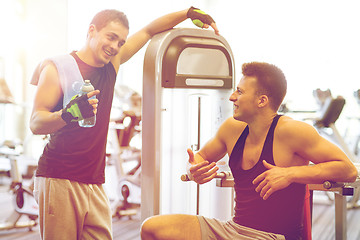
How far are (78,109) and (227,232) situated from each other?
2.42 ft

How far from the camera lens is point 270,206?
4.94ft

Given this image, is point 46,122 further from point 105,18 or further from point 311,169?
point 311,169

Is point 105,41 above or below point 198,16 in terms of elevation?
below

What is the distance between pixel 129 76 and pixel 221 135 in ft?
15.9

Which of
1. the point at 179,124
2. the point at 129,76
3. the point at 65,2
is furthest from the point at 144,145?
the point at 129,76

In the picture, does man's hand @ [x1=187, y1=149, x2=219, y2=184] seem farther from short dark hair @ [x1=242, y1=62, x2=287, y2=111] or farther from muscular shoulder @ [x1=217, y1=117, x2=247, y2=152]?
short dark hair @ [x1=242, y1=62, x2=287, y2=111]

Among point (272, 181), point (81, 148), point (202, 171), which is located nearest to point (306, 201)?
point (272, 181)

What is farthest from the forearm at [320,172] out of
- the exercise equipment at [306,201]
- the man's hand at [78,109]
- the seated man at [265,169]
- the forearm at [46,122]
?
the forearm at [46,122]

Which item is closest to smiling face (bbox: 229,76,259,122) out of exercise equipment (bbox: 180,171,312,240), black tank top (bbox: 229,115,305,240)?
black tank top (bbox: 229,115,305,240)

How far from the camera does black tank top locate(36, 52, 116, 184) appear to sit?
5.36 ft

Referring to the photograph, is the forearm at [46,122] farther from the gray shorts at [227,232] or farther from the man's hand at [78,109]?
the gray shorts at [227,232]

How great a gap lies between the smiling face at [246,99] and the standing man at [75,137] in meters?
0.55

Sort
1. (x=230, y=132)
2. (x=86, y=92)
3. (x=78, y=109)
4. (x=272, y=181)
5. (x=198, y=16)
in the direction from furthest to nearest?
(x=198, y=16), (x=230, y=132), (x=86, y=92), (x=78, y=109), (x=272, y=181)

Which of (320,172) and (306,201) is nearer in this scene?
(320,172)
